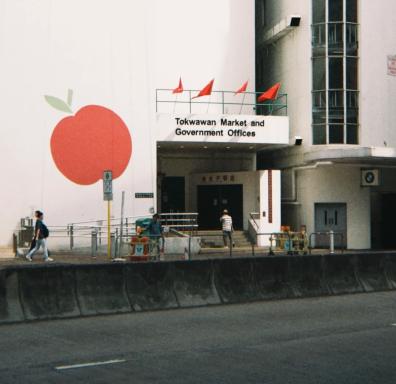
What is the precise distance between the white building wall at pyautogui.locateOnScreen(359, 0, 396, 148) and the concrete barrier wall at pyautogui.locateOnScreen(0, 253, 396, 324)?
60.4ft

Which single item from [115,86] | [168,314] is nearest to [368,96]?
[115,86]

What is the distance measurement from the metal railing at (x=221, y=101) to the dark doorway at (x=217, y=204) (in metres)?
4.16

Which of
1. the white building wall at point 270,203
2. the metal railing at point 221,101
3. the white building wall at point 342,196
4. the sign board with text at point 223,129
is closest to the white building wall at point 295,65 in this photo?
the metal railing at point 221,101

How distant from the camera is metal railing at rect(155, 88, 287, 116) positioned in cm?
3653

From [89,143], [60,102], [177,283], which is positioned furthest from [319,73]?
[177,283]

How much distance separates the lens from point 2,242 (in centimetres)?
3150

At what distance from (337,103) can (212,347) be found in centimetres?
2709

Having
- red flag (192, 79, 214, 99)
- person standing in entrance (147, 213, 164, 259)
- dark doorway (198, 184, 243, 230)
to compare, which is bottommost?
person standing in entrance (147, 213, 164, 259)

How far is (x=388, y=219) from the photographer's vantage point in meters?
Answer: 41.7

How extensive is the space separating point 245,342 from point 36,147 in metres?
22.4

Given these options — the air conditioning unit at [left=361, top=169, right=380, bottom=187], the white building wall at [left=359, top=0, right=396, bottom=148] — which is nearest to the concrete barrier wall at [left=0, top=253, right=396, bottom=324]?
the air conditioning unit at [left=361, top=169, right=380, bottom=187]

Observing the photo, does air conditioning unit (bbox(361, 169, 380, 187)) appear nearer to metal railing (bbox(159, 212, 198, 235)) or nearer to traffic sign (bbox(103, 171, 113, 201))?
metal railing (bbox(159, 212, 198, 235))

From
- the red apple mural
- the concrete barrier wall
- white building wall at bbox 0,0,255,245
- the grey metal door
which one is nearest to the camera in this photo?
the concrete barrier wall

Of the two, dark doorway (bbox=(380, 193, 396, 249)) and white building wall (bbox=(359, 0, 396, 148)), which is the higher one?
white building wall (bbox=(359, 0, 396, 148))
